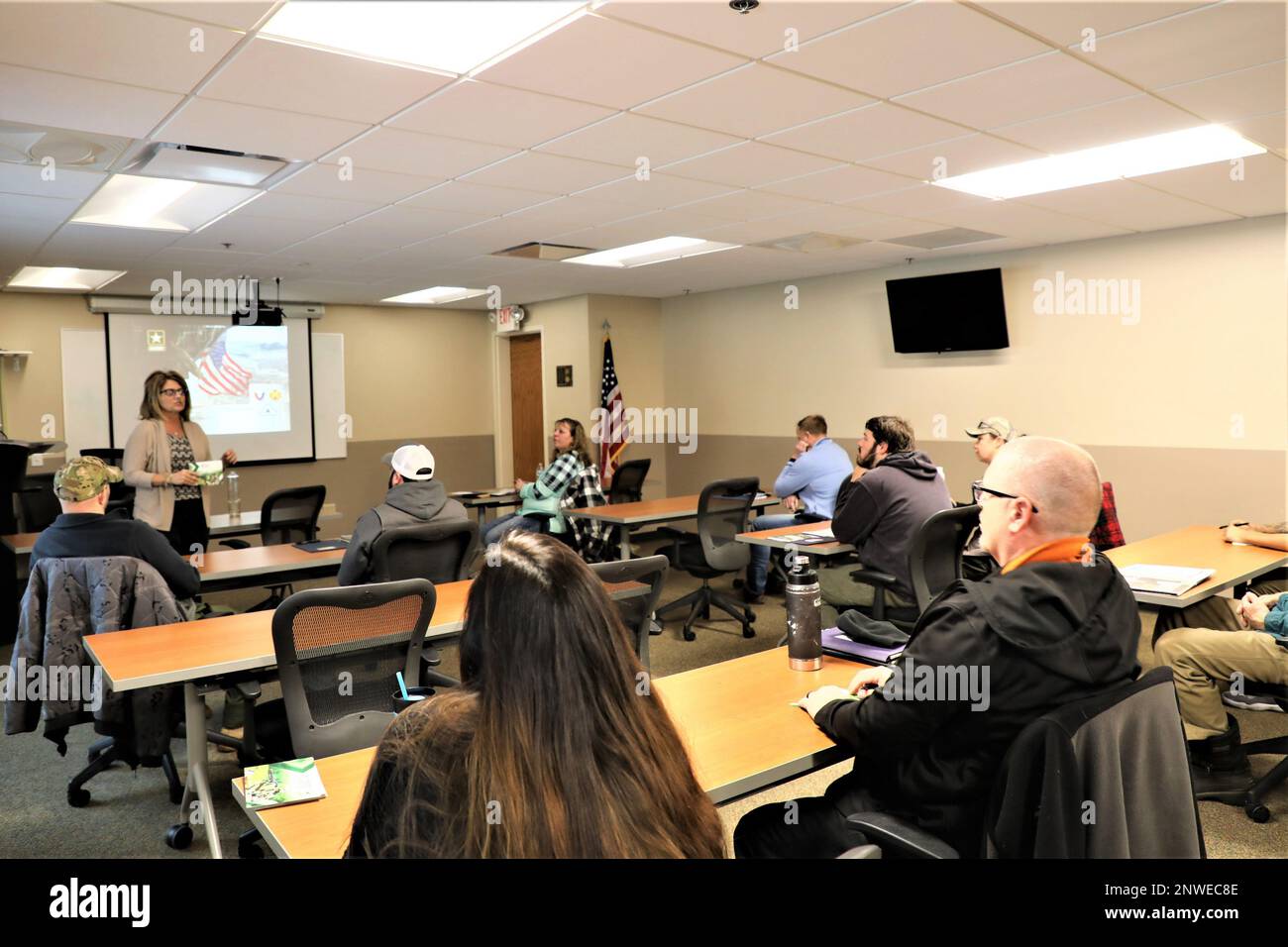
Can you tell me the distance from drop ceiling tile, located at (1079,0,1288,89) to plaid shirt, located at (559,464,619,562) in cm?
388

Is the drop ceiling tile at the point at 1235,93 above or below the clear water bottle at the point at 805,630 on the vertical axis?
above

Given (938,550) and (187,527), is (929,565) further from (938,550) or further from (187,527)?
(187,527)

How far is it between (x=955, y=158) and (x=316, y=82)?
2.71 meters

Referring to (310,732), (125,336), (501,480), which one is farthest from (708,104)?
(501,480)

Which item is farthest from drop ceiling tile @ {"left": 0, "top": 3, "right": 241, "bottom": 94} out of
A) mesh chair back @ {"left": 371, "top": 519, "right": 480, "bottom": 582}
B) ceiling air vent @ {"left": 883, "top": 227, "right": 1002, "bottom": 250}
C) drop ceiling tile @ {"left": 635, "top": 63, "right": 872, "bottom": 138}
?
ceiling air vent @ {"left": 883, "top": 227, "right": 1002, "bottom": 250}

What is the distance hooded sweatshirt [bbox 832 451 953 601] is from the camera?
4.17m

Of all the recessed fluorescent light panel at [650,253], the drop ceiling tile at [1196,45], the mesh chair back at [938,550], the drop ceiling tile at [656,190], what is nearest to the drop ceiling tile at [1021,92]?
the drop ceiling tile at [1196,45]

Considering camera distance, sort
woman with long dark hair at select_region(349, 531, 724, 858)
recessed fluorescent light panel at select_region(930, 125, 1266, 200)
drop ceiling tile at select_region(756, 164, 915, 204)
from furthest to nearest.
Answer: drop ceiling tile at select_region(756, 164, 915, 204)
recessed fluorescent light panel at select_region(930, 125, 1266, 200)
woman with long dark hair at select_region(349, 531, 724, 858)

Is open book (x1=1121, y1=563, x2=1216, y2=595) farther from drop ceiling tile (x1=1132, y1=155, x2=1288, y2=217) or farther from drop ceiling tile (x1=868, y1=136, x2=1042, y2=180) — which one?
drop ceiling tile (x1=1132, y1=155, x2=1288, y2=217)

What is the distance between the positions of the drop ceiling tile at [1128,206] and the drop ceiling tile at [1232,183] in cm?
10

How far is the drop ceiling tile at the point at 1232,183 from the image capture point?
4.28 metres

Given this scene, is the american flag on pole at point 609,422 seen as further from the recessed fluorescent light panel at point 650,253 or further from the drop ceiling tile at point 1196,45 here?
the drop ceiling tile at point 1196,45
